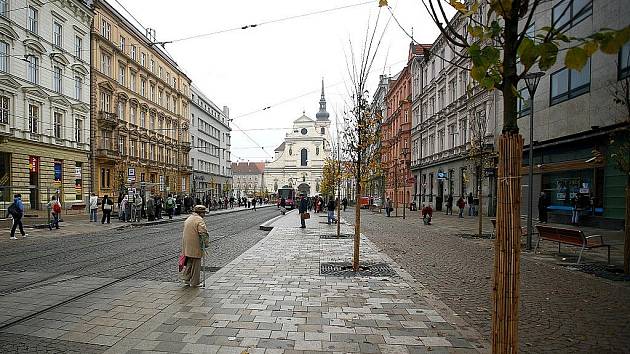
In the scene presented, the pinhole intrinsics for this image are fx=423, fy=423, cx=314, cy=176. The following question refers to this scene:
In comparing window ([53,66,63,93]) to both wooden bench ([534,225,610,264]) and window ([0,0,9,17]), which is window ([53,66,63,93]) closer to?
window ([0,0,9,17])

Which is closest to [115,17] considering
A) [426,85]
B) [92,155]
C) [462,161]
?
[92,155]

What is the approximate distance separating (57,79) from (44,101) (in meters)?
2.77

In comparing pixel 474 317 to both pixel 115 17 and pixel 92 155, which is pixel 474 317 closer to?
pixel 92 155

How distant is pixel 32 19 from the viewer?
31.3m

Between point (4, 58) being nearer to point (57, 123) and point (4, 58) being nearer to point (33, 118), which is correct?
point (33, 118)

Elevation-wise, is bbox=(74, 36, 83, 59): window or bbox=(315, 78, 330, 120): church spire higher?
bbox=(315, 78, 330, 120): church spire

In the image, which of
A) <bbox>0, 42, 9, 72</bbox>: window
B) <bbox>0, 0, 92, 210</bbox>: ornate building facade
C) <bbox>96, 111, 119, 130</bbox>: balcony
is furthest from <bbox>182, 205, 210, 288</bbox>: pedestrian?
<bbox>96, 111, 119, 130</bbox>: balcony

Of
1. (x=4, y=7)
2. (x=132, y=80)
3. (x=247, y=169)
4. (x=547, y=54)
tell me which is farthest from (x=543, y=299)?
(x=247, y=169)

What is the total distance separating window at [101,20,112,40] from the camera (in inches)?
1658

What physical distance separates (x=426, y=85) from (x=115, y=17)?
34.0m

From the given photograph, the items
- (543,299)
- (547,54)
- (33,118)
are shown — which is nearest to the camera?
(547,54)

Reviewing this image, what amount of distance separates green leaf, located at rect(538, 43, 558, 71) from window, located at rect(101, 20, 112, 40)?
4710 centimetres

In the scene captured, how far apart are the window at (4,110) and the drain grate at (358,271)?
95.3ft

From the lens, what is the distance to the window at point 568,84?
793 inches
